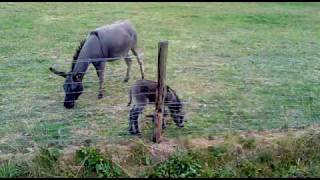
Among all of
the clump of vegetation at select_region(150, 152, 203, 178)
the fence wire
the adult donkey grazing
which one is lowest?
the clump of vegetation at select_region(150, 152, 203, 178)

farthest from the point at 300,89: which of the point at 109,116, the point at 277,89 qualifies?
the point at 109,116

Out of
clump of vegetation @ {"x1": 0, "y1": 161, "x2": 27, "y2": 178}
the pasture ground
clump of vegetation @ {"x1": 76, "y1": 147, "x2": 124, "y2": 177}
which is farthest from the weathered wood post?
clump of vegetation @ {"x1": 0, "y1": 161, "x2": 27, "y2": 178}

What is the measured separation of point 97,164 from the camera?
539 centimetres

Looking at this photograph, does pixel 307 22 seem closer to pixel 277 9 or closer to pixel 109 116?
pixel 277 9

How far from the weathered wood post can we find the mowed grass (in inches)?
10.5

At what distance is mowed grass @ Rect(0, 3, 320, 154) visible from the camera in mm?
6539

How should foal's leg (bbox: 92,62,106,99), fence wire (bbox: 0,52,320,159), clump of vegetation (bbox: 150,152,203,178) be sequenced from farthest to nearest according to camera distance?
foal's leg (bbox: 92,62,106,99), fence wire (bbox: 0,52,320,159), clump of vegetation (bbox: 150,152,203,178)

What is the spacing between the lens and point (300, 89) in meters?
7.94

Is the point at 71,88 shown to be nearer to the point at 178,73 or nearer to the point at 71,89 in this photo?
the point at 71,89

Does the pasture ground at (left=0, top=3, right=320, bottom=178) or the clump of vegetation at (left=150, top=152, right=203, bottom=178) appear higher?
the pasture ground at (left=0, top=3, right=320, bottom=178)

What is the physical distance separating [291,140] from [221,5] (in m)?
11.8

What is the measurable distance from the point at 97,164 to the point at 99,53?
2.70 m

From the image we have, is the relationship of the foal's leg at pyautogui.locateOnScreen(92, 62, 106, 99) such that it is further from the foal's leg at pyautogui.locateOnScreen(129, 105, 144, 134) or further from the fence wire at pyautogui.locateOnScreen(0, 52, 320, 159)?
the foal's leg at pyautogui.locateOnScreen(129, 105, 144, 134)

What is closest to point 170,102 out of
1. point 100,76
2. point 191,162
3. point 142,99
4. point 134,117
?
point 142,99
